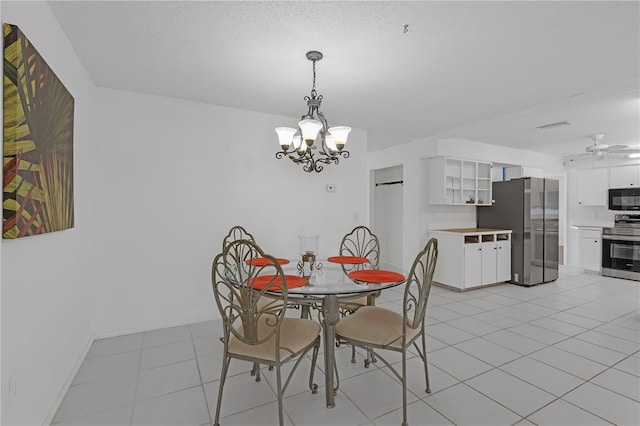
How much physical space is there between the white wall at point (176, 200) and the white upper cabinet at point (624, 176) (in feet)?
20.0

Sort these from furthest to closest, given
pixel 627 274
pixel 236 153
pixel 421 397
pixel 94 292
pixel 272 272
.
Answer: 1. pixel 627 274
2. pixel 236 153
3. pixel 94 292
4. pixel 272 272
5. pixel 421 397

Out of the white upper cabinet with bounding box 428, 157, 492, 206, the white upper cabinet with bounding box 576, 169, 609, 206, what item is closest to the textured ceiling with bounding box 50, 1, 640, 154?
the white upper cabinet with bounding box 428, 157, 492, 206

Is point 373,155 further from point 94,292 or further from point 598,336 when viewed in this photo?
point 94,292

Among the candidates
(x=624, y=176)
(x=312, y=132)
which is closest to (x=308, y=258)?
(x=312, y=132)

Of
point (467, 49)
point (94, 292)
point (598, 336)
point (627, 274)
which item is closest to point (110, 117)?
point (94, 292)

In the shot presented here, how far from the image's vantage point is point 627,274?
5.41m

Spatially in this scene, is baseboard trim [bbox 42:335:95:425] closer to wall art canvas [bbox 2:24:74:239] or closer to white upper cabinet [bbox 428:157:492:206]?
wall art canvas [bbox 2:24:74:239]

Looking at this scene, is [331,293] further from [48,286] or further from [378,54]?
[378,54]

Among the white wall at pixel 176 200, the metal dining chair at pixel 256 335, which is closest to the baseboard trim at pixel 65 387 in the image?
the white wall at pixel 176 200

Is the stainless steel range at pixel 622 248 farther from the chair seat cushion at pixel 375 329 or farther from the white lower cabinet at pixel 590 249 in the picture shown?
the chair seat cushion at pixel 375 329

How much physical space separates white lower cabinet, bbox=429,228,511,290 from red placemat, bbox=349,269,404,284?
2.83 m

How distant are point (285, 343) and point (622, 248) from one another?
258 inches

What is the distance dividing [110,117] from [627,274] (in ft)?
26.0

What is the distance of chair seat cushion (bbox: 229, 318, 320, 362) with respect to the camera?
5.74 ft
